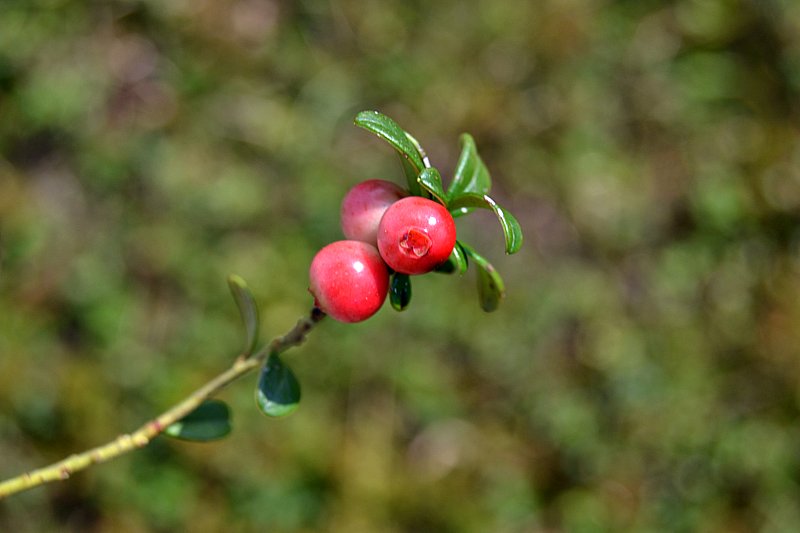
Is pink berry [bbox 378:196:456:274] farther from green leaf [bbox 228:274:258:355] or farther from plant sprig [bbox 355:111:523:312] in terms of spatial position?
green leaf [bbox 228:274:258:355]

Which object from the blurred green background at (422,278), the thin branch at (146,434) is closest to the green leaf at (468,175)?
the thin branch at (146,434)

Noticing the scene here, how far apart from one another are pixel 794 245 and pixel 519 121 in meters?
0.87

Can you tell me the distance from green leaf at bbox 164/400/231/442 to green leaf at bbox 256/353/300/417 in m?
0.08

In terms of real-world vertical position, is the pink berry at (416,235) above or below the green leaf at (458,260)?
above

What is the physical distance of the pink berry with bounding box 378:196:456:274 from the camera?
1.68 feet

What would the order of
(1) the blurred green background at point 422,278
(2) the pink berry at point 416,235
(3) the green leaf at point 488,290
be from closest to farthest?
(2) the pink berry at point 416,235
(3) the green leaf at point 488,290
(1) the blurred green background at point 422,278

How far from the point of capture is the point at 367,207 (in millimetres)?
584

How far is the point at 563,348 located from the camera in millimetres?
2148

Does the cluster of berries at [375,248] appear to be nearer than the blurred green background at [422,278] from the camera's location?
Yes

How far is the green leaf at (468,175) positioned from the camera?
61 cm

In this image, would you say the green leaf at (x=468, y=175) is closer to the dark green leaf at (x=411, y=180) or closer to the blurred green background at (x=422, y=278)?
the dark green leaf at (x=411, y=180)

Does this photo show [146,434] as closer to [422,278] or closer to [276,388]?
[276,388]

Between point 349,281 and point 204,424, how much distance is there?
0.81 ft

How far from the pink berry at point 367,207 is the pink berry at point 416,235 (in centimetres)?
4
